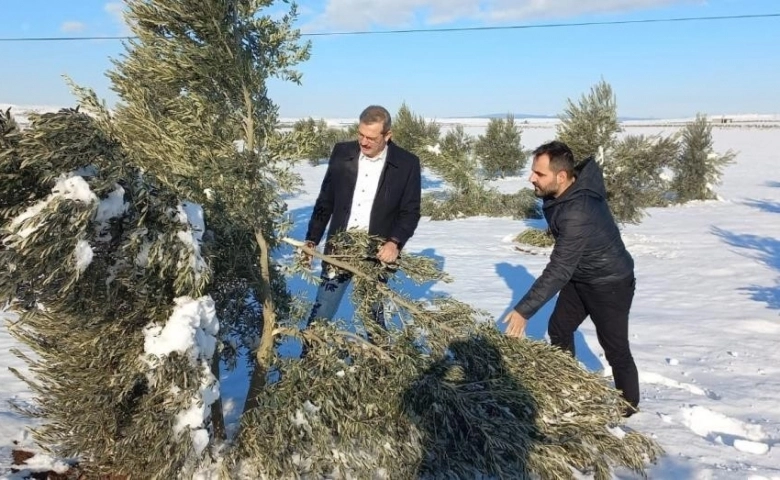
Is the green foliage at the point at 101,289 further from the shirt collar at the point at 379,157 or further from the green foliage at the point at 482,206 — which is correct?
the green foliage at the point at 482,206

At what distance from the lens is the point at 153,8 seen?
280 cm

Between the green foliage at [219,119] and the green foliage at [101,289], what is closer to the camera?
the green foliage at [101,289]

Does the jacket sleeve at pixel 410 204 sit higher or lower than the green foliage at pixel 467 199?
higher

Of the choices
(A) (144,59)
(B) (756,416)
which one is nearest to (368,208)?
(A) (144,59)

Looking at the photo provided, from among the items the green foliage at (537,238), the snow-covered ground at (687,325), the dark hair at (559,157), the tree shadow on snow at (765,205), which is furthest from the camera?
the tree shadow on snow at (765,205)

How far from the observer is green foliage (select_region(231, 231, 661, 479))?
2.80m

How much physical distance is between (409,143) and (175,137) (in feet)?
75.6

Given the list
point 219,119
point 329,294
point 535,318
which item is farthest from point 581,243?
point 535,318

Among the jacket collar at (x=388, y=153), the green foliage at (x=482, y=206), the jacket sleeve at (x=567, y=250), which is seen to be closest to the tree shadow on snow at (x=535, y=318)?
the jacket sleeve at (x=567, y=250)

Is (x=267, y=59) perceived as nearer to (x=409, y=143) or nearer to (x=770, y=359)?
(x=770, y=359)

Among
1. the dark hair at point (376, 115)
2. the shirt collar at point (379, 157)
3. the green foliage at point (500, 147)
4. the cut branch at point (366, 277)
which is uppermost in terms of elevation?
the dark hair at point (376, 115)

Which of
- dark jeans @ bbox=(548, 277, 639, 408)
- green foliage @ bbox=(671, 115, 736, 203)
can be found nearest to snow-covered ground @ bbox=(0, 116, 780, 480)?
dark jeans @ bbox=(548, 277, 639, 408)

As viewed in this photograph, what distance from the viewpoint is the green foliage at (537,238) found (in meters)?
11.4

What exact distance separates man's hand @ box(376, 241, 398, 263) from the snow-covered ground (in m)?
1.59
